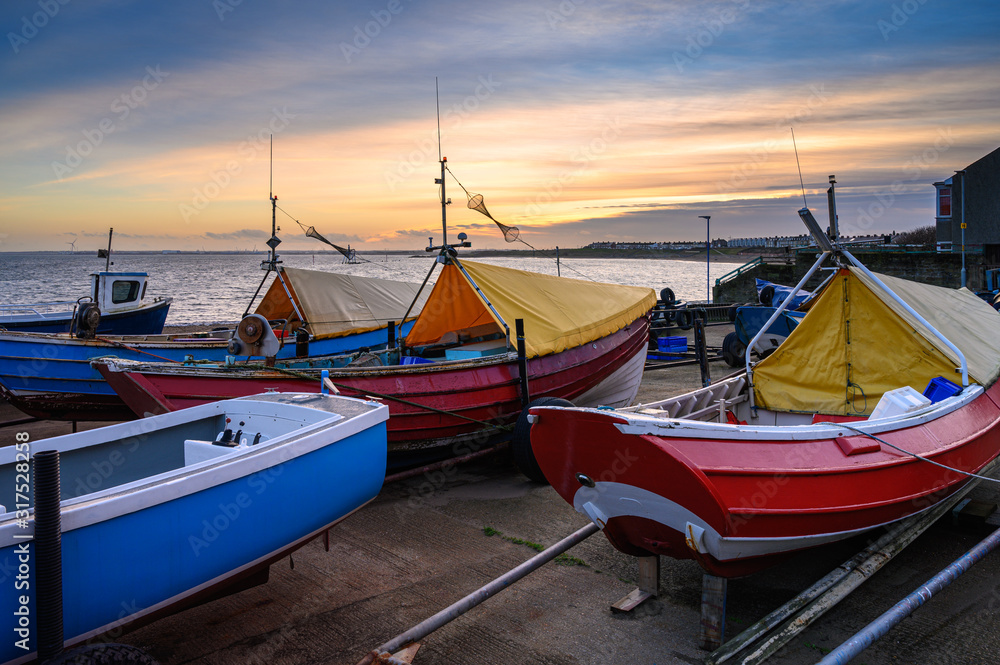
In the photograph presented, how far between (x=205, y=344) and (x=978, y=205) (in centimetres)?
3575

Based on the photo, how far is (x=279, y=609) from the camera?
17.0 feet

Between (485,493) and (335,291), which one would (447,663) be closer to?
(485,493)

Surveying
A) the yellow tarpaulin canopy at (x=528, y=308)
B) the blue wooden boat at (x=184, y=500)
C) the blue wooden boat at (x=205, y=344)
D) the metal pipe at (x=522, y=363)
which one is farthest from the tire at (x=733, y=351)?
the blue wooden boat at (x=184, y=500)

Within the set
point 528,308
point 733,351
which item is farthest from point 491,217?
point 733,351

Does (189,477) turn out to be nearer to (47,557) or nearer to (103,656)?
(47,557)

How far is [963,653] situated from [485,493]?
15.9 feet

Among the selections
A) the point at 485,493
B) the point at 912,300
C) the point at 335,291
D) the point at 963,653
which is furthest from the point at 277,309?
the point at 963,653

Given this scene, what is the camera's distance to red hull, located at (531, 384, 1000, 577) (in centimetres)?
396

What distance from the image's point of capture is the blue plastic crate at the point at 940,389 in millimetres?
5832

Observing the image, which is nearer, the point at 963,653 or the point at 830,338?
the point at 963,653

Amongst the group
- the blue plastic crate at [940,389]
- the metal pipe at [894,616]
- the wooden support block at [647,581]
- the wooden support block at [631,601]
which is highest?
the blue plastic crate at [940,389]

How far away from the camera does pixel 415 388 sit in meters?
8.02

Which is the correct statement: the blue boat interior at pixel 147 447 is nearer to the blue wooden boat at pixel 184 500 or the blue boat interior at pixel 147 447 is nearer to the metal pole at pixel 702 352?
the blue wooden boat at pixel 184 500

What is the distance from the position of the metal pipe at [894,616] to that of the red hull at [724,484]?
543 mm
